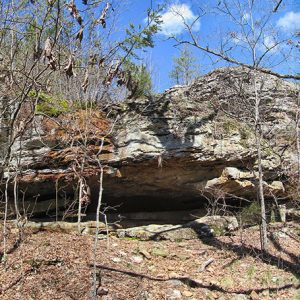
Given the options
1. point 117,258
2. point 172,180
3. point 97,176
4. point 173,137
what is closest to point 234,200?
point 172,180

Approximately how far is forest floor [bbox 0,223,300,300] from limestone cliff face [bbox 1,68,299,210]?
1507 millimetres

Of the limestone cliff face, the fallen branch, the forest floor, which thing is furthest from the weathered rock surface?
the fallen branch

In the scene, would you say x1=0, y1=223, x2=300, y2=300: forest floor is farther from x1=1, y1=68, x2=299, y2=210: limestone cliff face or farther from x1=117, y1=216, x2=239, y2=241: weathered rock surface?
x1=1, y1=68, x2=299, y2=210: limestone cliff face

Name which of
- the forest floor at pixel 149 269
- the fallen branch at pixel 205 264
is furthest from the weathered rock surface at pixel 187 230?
the fallen branch at pixel 205 264

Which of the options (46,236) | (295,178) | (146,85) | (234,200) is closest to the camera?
(46,236)

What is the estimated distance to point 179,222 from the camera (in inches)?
421

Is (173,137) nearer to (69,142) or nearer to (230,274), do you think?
(69,142)

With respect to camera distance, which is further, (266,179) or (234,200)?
(234,200)

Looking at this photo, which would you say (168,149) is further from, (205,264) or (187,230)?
(205,264)

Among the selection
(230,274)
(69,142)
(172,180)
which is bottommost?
Answer: (230,274)

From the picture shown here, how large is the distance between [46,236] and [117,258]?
167 cm

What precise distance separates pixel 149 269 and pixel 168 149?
9.16 feet

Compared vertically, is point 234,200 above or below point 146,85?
below

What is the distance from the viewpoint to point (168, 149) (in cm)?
841
